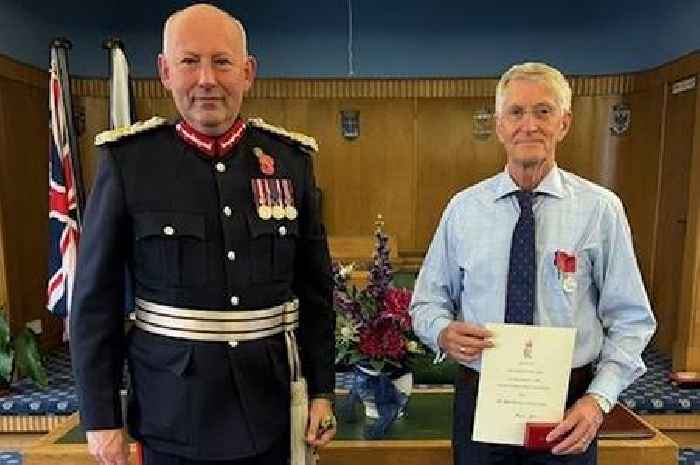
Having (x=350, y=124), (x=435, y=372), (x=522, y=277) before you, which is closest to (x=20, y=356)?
(x=435, y=372)

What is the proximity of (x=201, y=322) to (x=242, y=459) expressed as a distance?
279 millimetres

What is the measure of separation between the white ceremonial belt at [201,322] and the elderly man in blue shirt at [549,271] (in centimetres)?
39

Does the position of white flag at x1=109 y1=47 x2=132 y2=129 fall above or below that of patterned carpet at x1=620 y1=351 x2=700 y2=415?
above

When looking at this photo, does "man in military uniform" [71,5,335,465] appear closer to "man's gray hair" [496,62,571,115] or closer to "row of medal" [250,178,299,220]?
"row of medal" [250,178,299,220]

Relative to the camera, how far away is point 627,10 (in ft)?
17.2

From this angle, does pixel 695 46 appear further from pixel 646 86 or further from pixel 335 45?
pixel 335 45

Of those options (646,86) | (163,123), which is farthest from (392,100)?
(163,123)

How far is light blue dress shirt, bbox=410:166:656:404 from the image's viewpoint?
1.20 m

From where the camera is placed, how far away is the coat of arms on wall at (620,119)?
206 inches

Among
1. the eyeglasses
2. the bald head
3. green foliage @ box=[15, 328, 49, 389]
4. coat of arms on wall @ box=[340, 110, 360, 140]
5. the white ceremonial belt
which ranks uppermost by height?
coat of arms on wall @ box=[340, 110, 360, 140]

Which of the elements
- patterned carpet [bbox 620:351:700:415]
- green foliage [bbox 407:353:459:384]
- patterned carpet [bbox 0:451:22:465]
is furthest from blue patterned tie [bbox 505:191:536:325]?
patterned carpet [bbox 0:451:22:465]

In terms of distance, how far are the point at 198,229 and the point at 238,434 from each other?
0.40 m

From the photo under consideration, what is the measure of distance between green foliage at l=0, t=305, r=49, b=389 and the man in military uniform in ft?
9.00

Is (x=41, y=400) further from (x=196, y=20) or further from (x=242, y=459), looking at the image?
(x=196, y=20)
